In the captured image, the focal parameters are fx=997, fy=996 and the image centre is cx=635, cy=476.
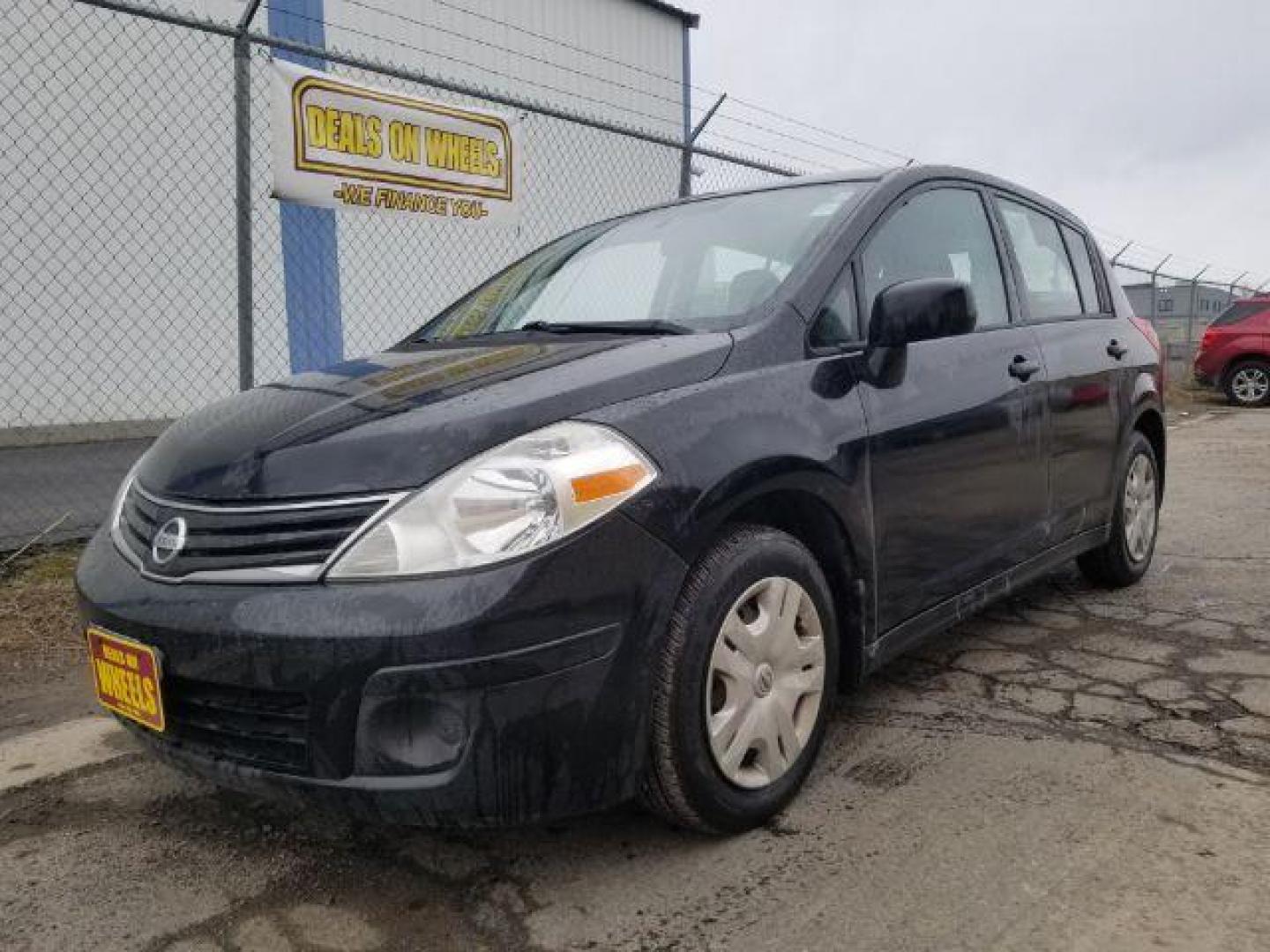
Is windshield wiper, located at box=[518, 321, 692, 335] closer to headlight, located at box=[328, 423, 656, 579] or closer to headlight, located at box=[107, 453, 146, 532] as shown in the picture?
headlight, located at box=[328, 423, 656, 579]

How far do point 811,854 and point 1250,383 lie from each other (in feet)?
48.5

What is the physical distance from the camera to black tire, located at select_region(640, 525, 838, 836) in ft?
6.35

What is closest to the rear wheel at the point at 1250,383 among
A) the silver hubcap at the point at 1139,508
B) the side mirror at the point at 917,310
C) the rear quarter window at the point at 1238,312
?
the rear quarter window at the point at 1238,312

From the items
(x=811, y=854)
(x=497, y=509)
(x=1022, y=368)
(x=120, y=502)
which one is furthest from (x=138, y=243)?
(x=811, y=854)

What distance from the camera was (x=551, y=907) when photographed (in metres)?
1.91

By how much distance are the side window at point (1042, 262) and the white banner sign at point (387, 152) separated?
2.93 metres

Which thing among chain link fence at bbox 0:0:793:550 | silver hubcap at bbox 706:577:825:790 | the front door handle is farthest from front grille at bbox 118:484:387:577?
chain link fence at bbox 0:0:793:550

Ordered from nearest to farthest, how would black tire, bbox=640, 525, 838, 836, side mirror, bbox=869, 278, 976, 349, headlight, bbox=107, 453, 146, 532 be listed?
black tire, bbox=640, 525, 838, 836 → headlight, bbox=107, 453, 146, 532 → side mirror, bbox=869, 278, 976, 349

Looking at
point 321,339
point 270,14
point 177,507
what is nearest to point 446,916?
point 177,507

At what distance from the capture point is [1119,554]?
399 centimetres

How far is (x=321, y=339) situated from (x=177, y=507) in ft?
27.7

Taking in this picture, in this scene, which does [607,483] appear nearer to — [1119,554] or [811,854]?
[811,854]

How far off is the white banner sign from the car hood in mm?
2560

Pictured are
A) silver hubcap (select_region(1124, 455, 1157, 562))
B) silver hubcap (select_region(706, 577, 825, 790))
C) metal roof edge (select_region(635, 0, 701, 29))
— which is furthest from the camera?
metal roof edge (select_region(635, 0, 701, 29))
